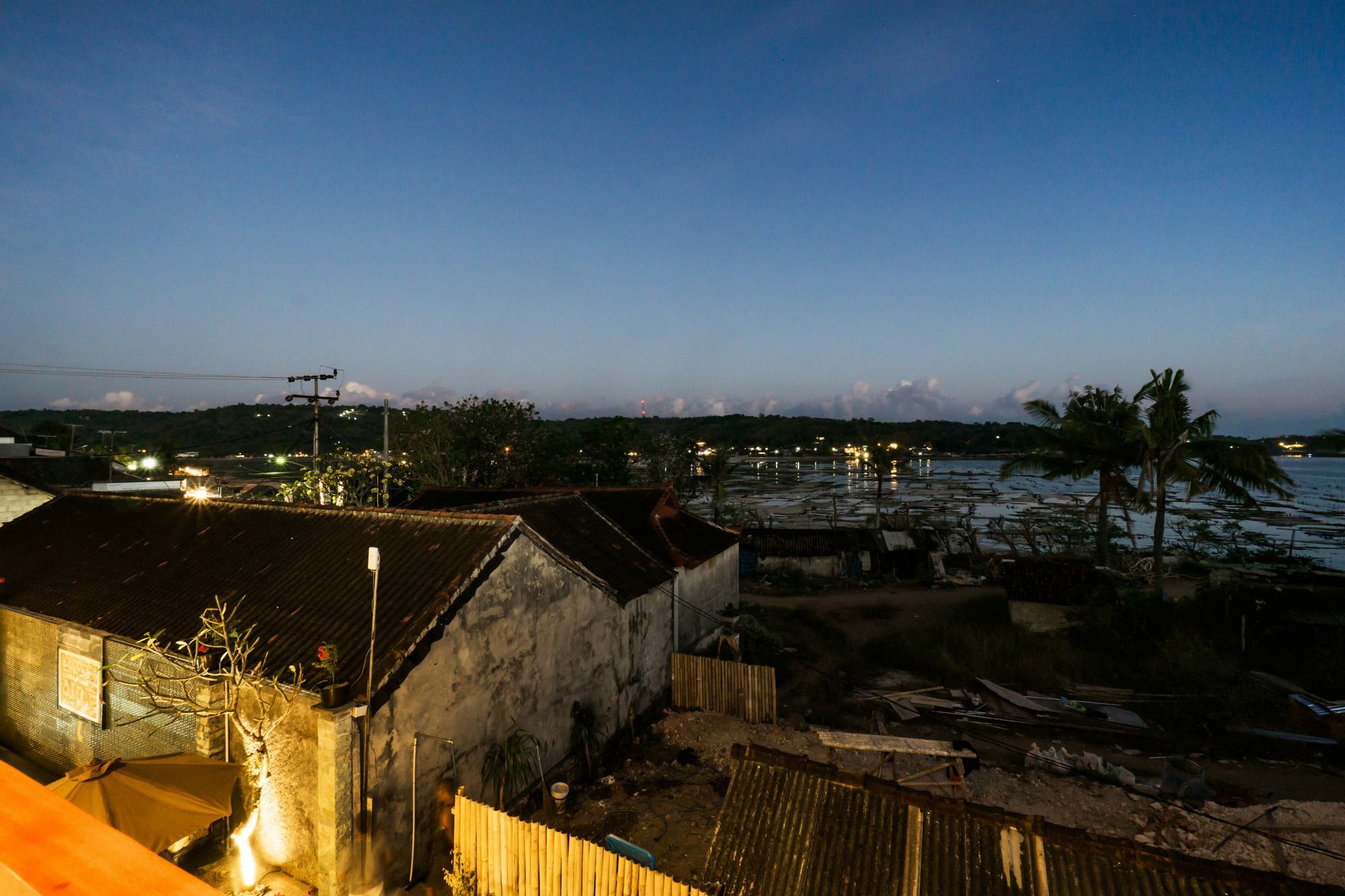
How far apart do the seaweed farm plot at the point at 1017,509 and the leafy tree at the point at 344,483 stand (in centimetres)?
2343

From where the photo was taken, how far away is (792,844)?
275 inches

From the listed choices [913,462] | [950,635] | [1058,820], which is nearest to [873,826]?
[1058,820]

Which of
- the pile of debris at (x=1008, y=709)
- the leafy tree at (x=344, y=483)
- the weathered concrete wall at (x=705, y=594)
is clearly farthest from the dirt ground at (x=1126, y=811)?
the leafy tree at (x=344, y=483)

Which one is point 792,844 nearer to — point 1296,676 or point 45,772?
point 45,772

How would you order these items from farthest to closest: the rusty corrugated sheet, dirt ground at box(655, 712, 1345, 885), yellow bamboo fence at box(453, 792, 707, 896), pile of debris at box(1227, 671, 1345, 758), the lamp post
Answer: the rusty corrugated sheet < pile of debris at box(1227, 671, 1345, 758) < dirt ground at box(655, 712, 1345, 885) < the lamp post < yellow bamboo fence at box(453, 792, 707, 896)

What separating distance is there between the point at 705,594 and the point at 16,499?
73.4 ft

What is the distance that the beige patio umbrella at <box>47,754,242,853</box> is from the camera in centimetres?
841

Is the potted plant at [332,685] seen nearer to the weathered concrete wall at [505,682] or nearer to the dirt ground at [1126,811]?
the weathered concrete wall at [505,682]

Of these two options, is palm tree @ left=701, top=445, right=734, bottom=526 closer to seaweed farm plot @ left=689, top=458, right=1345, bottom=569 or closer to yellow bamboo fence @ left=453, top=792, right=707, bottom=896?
seaweed farm plot @ left=689, top=458, right=1345, bottom=569

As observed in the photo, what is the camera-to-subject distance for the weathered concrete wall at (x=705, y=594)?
19.0m

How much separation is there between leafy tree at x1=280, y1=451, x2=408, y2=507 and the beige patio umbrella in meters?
17.2

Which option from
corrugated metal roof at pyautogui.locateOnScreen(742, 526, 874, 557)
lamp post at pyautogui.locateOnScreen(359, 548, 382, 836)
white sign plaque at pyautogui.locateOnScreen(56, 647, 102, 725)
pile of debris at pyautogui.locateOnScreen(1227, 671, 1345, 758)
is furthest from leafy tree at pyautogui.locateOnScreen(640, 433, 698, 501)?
lamp post at pyautogui.locateOnScreen(359, 548, 382, 836)

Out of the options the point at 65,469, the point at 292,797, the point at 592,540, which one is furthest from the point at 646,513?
the point at 65,469

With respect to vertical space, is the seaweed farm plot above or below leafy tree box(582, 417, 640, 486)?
below
